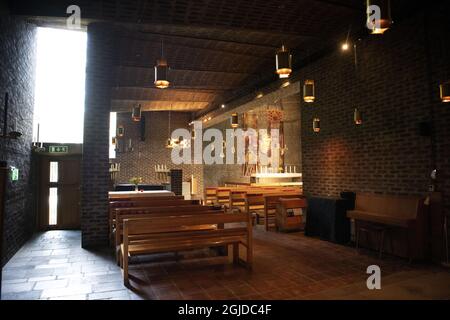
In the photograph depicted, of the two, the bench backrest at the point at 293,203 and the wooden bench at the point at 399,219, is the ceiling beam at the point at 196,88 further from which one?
the wooden bench at the point at 399,219

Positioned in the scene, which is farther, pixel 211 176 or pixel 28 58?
pixel 211 176

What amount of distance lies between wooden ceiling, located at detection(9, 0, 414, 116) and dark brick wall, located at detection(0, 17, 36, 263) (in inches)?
23.9

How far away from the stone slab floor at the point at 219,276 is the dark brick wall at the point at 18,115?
60 centimetres

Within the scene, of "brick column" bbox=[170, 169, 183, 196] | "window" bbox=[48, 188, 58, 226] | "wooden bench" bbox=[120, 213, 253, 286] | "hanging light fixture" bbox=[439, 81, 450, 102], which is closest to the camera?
"wooden bench" bbox=[120, 213, 253, 286]

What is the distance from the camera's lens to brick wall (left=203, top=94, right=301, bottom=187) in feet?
54.1

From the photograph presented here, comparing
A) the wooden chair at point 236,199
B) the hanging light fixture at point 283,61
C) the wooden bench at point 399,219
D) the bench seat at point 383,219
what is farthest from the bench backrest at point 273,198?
the hanging light fixture at point 283,61

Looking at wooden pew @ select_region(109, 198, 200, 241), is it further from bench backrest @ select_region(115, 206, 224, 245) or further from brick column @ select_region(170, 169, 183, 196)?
brick column @ select_region(170, 169, 183, 196)

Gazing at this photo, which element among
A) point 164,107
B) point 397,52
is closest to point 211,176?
point 164,107

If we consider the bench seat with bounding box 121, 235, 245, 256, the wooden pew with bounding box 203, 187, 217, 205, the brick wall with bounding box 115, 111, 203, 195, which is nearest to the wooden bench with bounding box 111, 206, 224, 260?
the bench seat with bounding box 121, 235, 245, 256

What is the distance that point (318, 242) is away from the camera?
6.38 metres

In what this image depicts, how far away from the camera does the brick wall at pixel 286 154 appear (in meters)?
16.5

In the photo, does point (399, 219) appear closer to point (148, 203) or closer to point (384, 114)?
point (384, 114)
